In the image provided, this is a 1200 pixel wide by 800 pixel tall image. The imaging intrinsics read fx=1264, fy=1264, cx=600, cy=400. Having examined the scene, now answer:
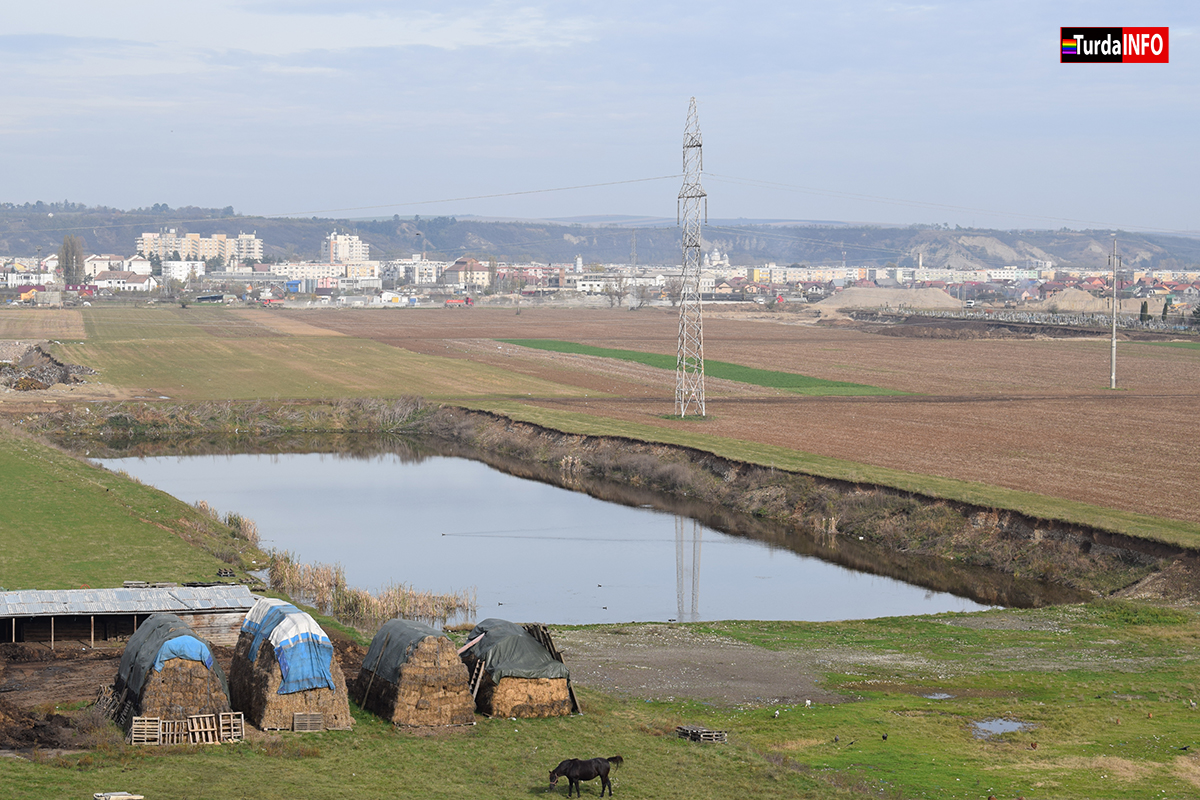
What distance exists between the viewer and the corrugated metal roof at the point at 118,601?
81.0 feet

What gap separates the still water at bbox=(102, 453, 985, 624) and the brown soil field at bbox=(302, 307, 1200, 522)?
32.0ft

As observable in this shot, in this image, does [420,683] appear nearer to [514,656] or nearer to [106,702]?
[514,656]

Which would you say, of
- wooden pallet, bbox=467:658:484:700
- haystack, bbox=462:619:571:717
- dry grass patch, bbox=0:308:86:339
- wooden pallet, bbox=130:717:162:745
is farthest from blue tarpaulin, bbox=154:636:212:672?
dry grass patch, bbox=0:308:86:339

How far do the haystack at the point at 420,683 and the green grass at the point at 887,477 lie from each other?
22.0m

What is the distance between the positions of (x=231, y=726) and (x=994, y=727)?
40.2ft

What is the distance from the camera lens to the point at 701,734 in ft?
64.7

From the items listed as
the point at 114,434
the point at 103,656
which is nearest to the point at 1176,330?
the point at 114,434

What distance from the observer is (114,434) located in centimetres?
6575

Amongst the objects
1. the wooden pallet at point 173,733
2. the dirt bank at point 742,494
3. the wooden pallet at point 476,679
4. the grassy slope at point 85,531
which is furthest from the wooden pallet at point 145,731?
the dirt bank at point 742,494

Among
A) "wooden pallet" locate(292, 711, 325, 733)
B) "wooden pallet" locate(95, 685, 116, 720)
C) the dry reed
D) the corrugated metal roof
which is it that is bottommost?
the dry reed

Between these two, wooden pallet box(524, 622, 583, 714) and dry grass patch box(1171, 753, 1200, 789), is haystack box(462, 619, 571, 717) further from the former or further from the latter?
dry grass patch box(1171, 753, 1200, 789)

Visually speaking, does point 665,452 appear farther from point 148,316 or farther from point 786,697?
point 148,316

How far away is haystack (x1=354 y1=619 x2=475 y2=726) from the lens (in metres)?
20.6

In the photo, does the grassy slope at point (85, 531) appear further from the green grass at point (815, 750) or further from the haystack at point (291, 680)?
the green grass at point (815, 750)
